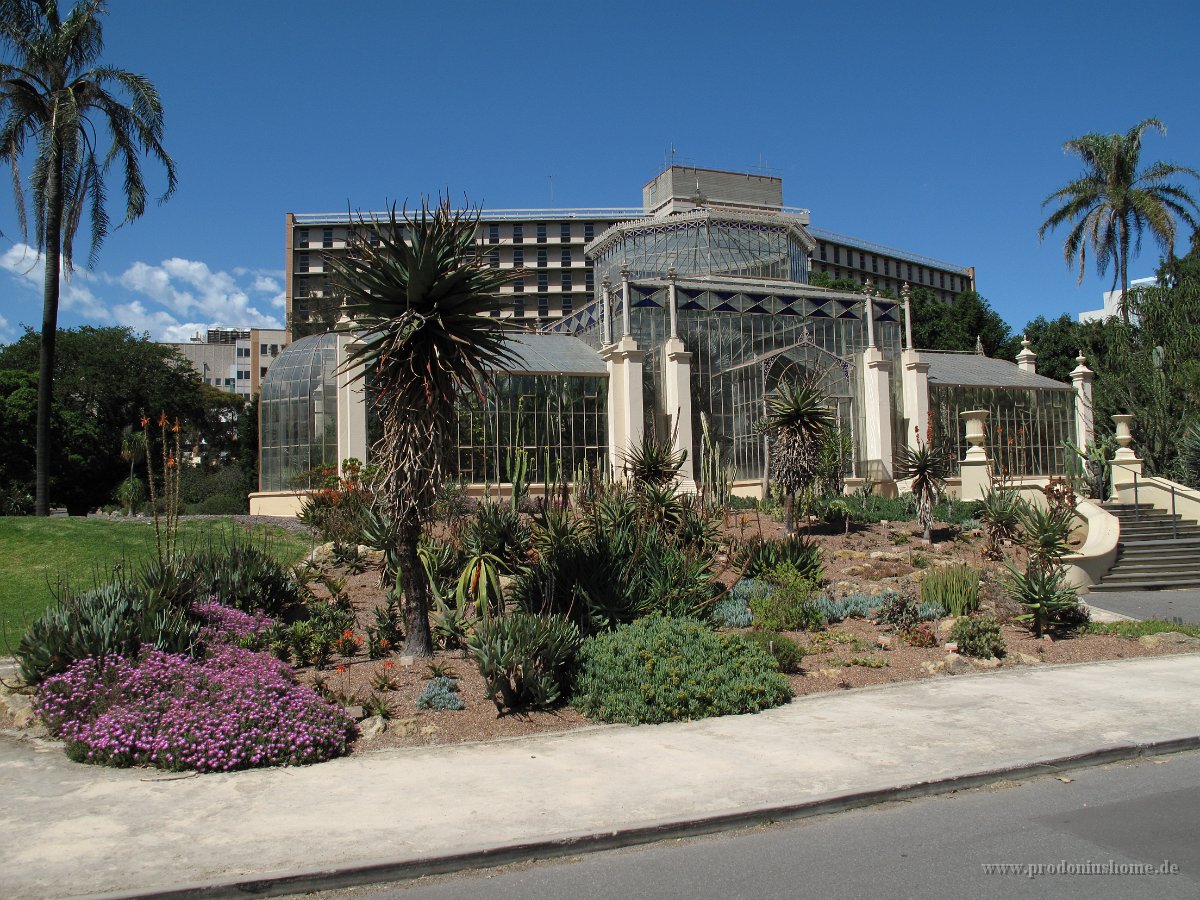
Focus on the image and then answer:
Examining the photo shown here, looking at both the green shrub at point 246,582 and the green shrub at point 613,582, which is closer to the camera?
the green shrub at point 613,582

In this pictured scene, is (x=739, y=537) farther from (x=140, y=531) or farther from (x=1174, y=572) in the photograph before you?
(x=140, y=531)

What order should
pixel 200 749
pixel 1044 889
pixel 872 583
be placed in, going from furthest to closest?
pixel 872 583 < pixel 200 749 < pixel 1044 889

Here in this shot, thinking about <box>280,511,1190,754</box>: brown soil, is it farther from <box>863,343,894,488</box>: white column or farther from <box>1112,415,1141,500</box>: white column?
<box>863,343,894,488</box>: white column

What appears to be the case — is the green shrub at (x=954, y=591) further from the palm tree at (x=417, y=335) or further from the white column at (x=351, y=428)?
the white column at (x=351, y=428)

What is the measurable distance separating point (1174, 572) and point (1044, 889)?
49.6 ft

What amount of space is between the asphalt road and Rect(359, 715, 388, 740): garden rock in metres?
2.87

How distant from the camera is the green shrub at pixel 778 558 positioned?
14.3 metres

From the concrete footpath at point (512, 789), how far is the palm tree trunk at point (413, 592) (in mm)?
2506

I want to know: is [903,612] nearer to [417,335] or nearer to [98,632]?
[417,335]

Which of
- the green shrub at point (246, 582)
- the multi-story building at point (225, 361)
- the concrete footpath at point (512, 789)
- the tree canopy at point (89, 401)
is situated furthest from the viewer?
the multi-story building at point (225, 361)

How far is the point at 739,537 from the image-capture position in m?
17.4

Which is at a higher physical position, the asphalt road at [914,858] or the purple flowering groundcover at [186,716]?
the purple flowering groundcover at [186,716]

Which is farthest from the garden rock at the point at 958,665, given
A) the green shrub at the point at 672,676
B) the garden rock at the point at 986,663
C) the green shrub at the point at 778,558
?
the green shrub at the point at 778,558

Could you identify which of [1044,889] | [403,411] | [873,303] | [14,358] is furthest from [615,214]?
[1044,889]
